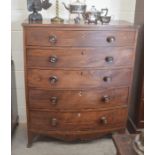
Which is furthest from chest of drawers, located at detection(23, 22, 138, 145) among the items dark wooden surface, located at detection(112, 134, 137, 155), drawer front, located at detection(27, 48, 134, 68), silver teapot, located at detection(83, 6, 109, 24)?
dark wooden surface, located at detection(112, 134, 137, 155)

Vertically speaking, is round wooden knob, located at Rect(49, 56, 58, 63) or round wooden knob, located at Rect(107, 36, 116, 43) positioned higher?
round wooden knob, located at Rect(107, 36, 116, 43)

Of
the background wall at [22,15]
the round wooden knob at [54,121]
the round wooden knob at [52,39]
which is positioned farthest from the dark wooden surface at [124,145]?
the background wall at [22,15]

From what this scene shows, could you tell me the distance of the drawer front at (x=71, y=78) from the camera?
1812 mm

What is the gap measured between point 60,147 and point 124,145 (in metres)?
0.93

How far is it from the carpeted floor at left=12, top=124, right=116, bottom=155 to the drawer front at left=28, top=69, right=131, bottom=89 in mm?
577

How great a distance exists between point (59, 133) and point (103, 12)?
111 centimetres

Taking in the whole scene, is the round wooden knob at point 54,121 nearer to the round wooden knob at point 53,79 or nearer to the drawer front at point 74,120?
the drawer front at point 74,120

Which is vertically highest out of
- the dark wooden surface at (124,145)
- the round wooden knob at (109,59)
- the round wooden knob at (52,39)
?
the round wooden knob at (52,39)

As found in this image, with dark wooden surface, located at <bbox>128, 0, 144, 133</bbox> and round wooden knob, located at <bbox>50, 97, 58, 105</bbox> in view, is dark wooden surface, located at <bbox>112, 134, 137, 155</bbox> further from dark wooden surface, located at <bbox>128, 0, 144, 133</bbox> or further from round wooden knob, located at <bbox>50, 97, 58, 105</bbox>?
dark wooden surface, located at <bbox>128, 0, 144, 133</bbox>

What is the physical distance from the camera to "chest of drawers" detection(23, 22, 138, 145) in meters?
1.74

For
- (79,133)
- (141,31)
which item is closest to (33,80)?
(79,133)

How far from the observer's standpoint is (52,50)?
5.75 ft

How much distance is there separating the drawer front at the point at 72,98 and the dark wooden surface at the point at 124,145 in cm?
61

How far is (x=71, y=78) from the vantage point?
5.99 ft
